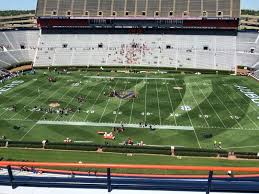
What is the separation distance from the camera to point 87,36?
116 metres

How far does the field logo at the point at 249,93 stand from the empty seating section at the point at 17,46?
62.9 metres

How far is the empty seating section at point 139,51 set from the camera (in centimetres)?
10325

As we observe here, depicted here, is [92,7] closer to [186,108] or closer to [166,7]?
[166,7]

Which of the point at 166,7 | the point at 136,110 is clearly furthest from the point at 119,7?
the point at 136,110


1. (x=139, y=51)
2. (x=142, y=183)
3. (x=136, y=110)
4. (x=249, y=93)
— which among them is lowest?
(x=142, y=183)

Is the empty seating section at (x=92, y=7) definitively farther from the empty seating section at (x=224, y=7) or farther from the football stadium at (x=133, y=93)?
the empty seating section at (x=224, y=7)

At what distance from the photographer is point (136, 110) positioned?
6228 cm

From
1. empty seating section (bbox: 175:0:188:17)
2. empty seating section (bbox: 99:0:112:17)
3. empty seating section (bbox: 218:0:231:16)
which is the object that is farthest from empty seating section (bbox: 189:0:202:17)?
empty seating section (bbox: 99:0:112:17)

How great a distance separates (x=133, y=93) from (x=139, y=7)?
2177 inches

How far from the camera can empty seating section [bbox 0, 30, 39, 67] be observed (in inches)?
4141

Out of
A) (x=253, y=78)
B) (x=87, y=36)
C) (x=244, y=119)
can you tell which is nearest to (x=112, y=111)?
(x=244, y=119)

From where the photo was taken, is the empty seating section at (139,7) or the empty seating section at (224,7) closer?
the empty seating section at (224,7)

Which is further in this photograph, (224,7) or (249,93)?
(224,7)

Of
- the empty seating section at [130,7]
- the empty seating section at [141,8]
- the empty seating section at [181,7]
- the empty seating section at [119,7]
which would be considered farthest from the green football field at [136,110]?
the empty seating section at [119,7]
